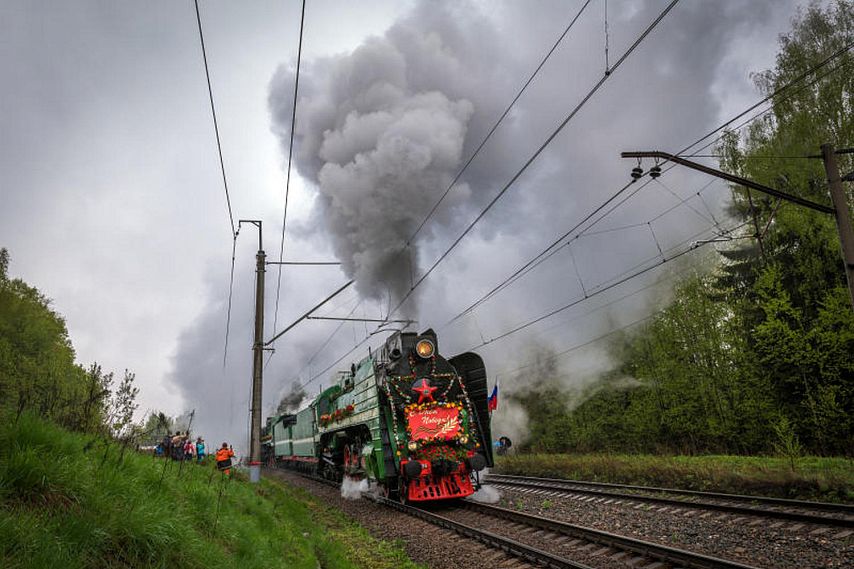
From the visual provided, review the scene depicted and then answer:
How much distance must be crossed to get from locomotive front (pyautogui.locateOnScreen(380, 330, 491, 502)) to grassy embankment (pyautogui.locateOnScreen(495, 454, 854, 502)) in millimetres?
4753

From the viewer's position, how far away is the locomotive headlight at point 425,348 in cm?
1206

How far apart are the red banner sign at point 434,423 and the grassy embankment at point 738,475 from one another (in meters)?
5.57

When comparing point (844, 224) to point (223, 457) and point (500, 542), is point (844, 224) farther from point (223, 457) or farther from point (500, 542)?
point (223, 457)

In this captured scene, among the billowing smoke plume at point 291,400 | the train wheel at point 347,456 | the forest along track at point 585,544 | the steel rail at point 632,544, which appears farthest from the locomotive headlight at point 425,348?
the billowing smoke plume at point 291,400

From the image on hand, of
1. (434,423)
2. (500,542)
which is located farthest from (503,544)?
(434,423)

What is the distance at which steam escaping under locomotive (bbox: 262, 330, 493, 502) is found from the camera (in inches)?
434

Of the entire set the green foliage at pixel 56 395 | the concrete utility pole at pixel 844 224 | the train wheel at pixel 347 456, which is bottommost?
the train wheel at pixel 347 456

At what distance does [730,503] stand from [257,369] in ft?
35.8

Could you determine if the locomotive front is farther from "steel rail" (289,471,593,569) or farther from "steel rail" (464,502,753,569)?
"steel rail" (464,502,753,569)

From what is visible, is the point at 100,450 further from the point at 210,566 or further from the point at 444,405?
the point at 444,405

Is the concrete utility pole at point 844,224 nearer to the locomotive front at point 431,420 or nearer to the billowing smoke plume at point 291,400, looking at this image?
the locomotive front at point 431,420

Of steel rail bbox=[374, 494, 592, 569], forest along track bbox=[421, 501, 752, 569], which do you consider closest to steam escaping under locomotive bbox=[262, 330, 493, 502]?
steel rail bbox=[374, 494, 592, 569]

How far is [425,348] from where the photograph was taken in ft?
39.9

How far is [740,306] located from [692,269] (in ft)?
14.2
